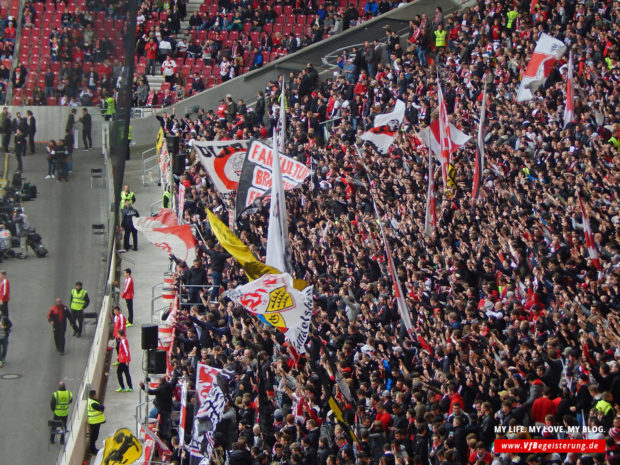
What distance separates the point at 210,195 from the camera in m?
24.6

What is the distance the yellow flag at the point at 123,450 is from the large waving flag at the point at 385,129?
1190cm

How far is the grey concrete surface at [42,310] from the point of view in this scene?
6.72 ft

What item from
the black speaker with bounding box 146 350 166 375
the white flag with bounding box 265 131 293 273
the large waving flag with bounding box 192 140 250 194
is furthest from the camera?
the large waving flag with bounding box 192 140 250 194

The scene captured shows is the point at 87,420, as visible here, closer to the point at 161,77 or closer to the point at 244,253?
the point at 244,253

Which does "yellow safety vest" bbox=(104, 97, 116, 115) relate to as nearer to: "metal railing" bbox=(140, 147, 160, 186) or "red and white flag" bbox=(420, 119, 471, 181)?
"red and white flag" bbox=(420, 119, 471, 181)

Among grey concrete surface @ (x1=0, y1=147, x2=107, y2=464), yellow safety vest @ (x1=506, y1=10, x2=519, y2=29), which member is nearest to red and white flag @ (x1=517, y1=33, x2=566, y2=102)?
yellow safety vest @ (x1=506, y1=10, x2=519, y2=29)

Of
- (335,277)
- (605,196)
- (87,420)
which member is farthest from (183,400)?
(605,196)

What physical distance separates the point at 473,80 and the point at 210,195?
6.99 m

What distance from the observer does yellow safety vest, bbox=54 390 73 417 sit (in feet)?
6.94

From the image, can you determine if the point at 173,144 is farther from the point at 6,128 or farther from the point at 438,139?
the point at 6,128

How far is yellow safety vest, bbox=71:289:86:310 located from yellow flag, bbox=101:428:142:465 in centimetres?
742

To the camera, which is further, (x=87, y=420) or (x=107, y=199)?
(x=87, y=420)

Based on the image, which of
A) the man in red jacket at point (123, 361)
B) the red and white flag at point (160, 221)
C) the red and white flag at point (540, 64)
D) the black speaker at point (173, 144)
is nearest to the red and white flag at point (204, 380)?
the man in red jacket at point (123, 361)

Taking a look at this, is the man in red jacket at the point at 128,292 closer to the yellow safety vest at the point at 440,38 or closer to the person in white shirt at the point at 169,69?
the yellow safety vest at the point at 440,38
